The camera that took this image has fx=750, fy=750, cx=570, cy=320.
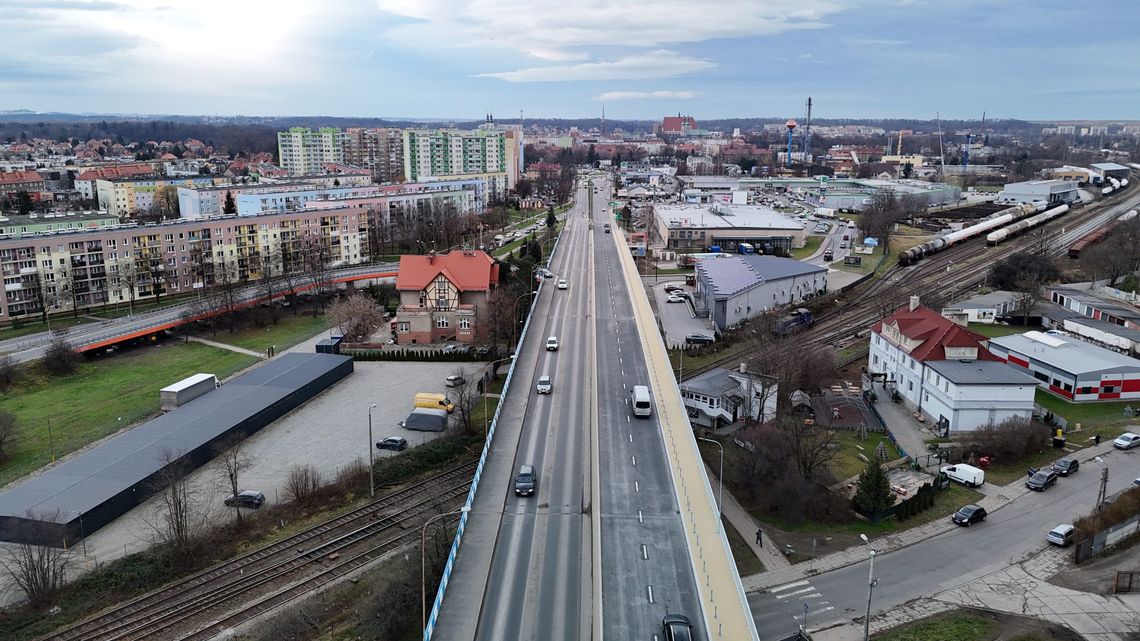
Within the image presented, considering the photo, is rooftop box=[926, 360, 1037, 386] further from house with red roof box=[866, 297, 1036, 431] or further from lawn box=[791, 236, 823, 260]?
lawn box=[791, 236, 823, 260]

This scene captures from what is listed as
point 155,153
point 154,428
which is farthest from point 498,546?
point 155,153

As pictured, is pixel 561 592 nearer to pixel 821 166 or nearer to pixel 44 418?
pixel 44 418

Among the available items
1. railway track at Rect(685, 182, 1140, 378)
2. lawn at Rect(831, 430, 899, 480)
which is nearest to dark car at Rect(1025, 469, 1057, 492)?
lawn at Rect(831, 430, 899, 480)

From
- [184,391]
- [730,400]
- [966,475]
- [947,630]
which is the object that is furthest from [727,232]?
[947,630]

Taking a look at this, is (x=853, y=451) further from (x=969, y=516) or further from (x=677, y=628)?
(x=677, y=628)

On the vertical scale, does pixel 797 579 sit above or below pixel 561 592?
below

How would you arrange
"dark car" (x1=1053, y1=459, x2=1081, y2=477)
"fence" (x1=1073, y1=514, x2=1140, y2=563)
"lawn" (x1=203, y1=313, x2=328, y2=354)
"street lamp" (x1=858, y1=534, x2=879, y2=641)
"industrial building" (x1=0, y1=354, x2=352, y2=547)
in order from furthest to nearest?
"lawn" (x1=203, y1=313, x2=328, y2=354) → "dark car" (x1=1053, y1=459, x2=1081, y2=477) → "industrial building" (x1=0, y1=354, x2=352, y2=547) → "fence" (x1=1073, y1=514, x2=1140, y2=563) → "street lamp" (x1=858, y1=534, x2=879, y2=641)
